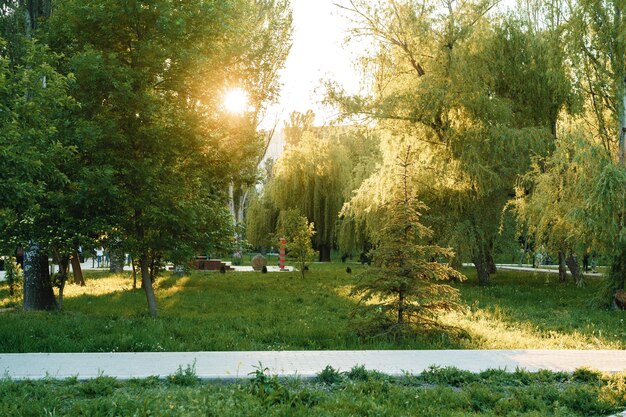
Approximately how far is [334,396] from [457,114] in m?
16.9

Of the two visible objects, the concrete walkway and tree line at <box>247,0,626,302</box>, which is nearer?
the concrete walkway

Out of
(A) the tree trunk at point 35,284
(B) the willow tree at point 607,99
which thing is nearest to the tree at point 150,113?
(A) the tree trunk at point 35,284

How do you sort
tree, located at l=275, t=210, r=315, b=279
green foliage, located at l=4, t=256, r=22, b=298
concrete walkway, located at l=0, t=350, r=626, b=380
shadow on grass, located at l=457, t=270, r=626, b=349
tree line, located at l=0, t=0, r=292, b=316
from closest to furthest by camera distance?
concrete walkway, located at l=0, t=350, r=626, b=380, shadow on grass, located at l=457, t=270, r=626, b=349, tree line, located at l=0, t=0, r=292, b=316, green foliage, located at l=4, t=256, r=22, b=298, tree, located at l=275, t=210, r=315, b=279

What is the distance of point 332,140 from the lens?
38.7 m

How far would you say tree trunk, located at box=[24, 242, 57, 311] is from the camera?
14742 mm

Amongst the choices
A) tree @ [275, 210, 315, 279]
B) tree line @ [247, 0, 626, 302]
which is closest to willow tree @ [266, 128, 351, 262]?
tree @ [275, 210, 315, 279]

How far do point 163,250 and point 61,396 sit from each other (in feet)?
23.2

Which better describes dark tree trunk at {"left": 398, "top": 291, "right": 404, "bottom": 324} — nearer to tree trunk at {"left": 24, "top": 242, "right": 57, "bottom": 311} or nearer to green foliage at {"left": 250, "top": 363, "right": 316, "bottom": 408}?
green foliage at {"left": 250, "top": 363, "right": 316, "bottom": 408}

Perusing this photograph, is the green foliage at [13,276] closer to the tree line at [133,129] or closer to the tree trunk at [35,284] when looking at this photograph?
the tree trunk at [35,284]

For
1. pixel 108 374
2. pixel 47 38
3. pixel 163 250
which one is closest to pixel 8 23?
pixel 47 38

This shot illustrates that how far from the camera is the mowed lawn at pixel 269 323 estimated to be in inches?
384

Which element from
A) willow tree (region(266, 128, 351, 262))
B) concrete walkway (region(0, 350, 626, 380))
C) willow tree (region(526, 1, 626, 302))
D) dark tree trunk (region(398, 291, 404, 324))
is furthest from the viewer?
willow tree (region(266, 128, 351, 262))

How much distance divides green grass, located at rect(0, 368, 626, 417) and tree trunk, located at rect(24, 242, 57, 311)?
870cm

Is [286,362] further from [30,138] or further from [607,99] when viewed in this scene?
[607,99]
